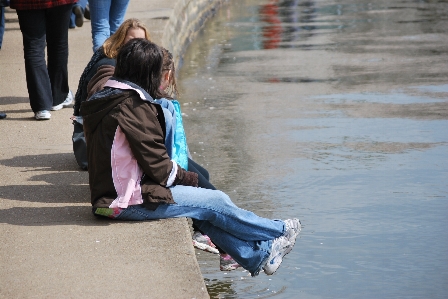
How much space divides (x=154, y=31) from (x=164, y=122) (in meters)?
5.90

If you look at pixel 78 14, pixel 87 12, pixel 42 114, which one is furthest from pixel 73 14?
pixel 42 114

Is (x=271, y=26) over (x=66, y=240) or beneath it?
beneath

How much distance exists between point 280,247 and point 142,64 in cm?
116

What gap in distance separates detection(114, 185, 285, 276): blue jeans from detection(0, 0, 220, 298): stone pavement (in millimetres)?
83

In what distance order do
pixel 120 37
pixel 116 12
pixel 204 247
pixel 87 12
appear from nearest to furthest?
pixel 204 247, pixel 120 37, pixel 116 12, pixel 87 12

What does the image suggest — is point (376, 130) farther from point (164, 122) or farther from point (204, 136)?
point (164, 122)

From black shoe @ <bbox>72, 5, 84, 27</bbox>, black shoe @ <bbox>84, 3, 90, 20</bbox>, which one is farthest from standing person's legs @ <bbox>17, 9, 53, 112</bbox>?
black shoe @ <bbox>84, 3, 90, 20</bbox>

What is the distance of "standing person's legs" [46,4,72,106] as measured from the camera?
22.7ft

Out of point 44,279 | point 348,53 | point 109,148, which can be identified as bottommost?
point 348,53

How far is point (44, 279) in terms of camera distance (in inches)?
163

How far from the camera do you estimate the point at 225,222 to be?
4.66 meters

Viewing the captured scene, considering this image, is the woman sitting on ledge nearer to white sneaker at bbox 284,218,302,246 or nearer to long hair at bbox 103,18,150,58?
white sneaker at bbox 284,218,302,246

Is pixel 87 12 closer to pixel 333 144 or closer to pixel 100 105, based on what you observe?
pixel 333 144

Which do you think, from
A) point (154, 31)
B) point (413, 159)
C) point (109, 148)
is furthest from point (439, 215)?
point (154, 31)
